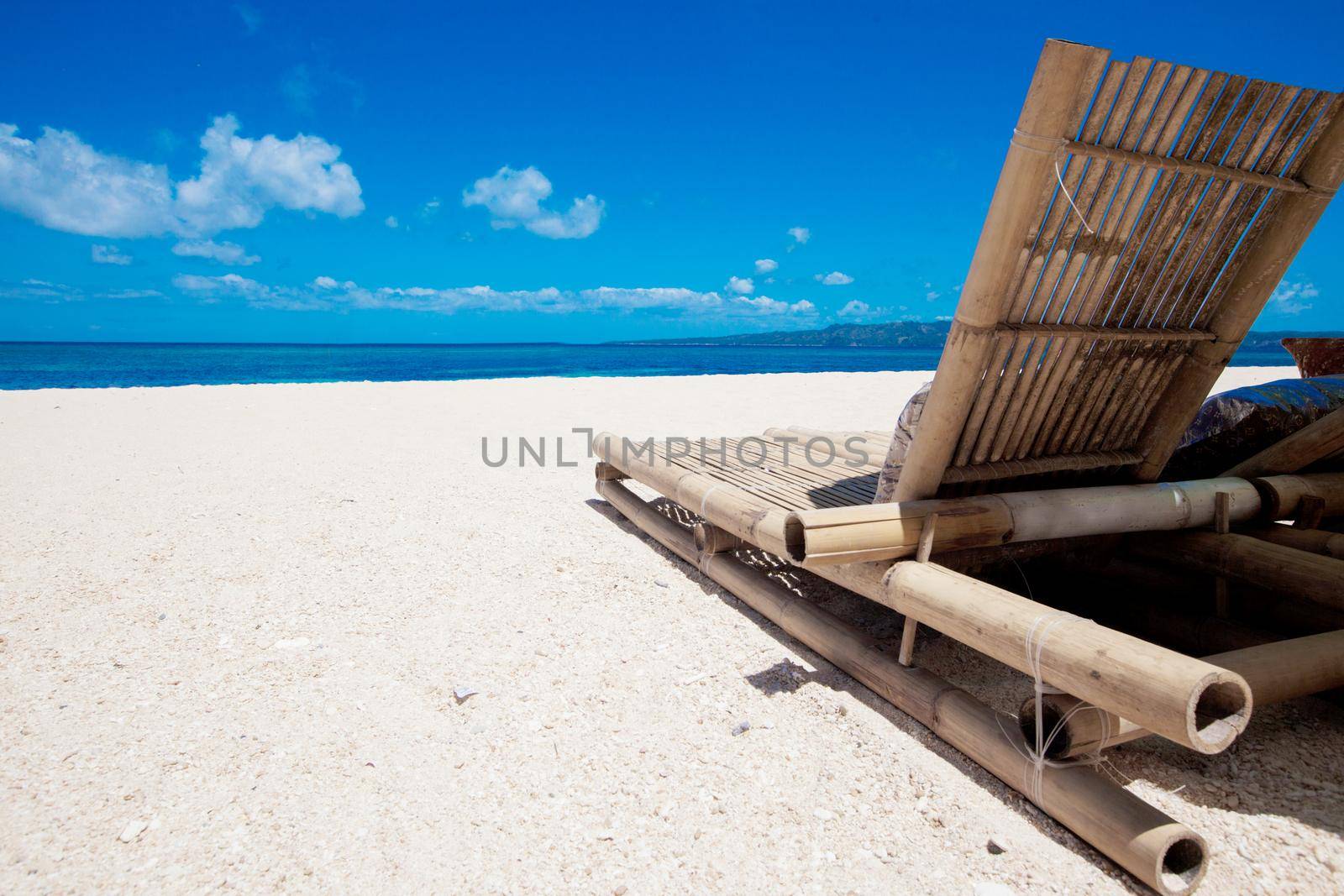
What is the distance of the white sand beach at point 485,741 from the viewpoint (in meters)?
1.82

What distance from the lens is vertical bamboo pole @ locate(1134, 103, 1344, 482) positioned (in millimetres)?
2512

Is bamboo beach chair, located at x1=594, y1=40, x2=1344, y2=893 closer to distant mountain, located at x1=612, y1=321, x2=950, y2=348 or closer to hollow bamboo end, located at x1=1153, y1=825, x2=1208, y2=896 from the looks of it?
hollow bamboo end, located at x1=1153, y1=825, x2=1208, y2=896

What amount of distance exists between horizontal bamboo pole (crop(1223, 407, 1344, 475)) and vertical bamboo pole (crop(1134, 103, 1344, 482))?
0.70m

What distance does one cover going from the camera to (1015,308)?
245 centimetres

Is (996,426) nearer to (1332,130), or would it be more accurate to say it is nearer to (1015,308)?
(1015,308)

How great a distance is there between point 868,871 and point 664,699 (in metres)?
1.01

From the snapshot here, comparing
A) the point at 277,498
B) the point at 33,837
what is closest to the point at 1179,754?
the point at 33,837

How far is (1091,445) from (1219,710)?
1601 mm

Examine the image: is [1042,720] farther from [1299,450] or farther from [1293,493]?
[1299,450]

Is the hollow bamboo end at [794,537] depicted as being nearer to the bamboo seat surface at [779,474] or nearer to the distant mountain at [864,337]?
the bamboo seat surface at [779,474]

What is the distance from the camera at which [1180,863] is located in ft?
5.84

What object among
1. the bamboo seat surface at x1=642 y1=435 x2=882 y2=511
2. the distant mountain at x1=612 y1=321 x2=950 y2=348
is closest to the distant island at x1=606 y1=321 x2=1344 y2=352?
the distant mountain at x1=612 y1=321 x2=950 y2=348

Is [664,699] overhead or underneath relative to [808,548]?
underneath

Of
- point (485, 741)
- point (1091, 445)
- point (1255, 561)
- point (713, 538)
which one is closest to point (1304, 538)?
point (1255, 561)
